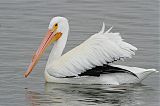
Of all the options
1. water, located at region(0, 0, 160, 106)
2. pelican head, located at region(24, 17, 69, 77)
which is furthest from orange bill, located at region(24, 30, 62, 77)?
water, located at region(0, 0, 160, 106)

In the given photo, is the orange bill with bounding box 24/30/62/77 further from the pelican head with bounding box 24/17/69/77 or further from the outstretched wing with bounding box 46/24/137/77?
the outstretched wing with bounding box 46/24/137/77

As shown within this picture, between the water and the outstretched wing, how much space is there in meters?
0.24

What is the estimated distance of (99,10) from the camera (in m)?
17.8

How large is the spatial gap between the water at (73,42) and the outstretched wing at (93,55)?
9.5 inches

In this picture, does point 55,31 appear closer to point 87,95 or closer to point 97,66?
point 97,66

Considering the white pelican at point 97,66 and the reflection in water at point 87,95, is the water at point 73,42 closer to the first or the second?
the reflection in water at point 87,95

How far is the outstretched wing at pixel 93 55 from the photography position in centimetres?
1249

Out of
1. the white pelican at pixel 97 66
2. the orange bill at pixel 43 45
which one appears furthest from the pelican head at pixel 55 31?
the white pelican at pixel 97 66

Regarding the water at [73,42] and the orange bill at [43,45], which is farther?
the orange bill at [43,45]

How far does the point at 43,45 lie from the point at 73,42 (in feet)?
6.45

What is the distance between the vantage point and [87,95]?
1196 cm

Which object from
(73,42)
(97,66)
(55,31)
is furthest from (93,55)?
(73,42)

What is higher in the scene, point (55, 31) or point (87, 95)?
point (55, 31)

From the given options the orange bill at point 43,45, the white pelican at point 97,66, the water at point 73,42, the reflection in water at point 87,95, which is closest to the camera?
the reflection in water at point 87,95
